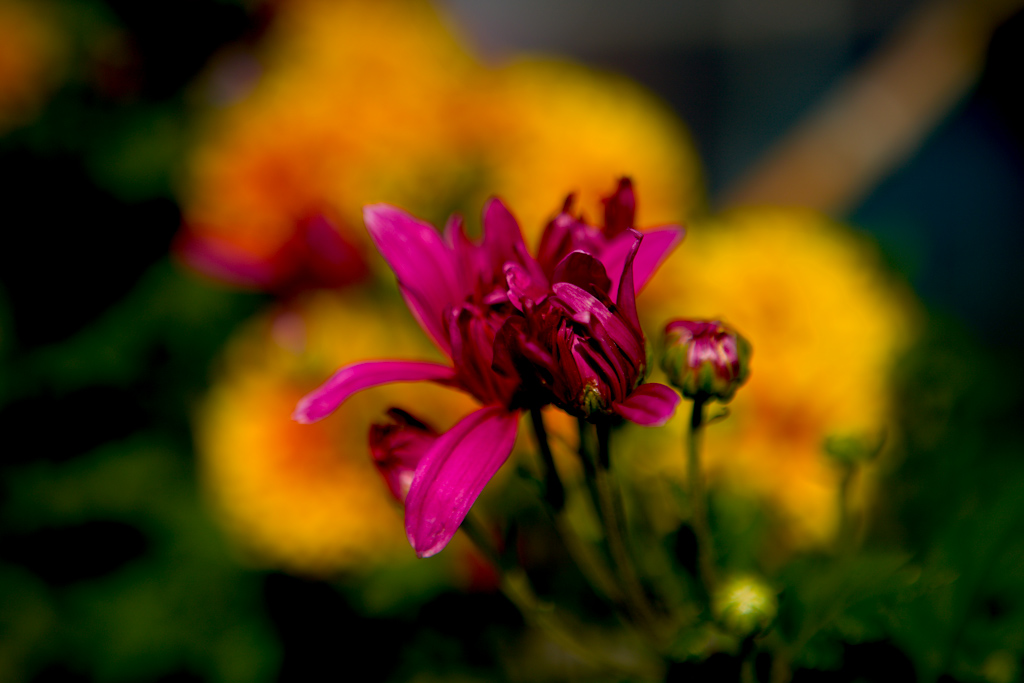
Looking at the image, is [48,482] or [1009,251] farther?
[1009,251]

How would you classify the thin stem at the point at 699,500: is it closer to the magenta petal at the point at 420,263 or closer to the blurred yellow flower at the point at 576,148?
the magenta petal at the point at 420,263

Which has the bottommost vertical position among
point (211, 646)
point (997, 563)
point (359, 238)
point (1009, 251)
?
point (211, 646)

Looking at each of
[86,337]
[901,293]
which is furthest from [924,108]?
[86,337]

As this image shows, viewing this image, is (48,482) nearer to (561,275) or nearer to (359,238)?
(359,238)

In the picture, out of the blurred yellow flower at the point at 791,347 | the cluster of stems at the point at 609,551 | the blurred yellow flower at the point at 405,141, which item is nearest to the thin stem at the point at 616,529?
the cluster of stems at the point at 609,551

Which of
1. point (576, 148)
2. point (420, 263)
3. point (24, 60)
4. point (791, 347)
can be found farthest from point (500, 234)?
point (24, 60)

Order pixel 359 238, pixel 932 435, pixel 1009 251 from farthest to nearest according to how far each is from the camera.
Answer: pixel 1009 251, pixel 359 238, pixel 932 435

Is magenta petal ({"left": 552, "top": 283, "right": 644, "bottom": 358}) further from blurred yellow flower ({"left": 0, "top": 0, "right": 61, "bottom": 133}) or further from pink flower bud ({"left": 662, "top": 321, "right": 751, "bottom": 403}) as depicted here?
blurred yellow flower ({"left": 0, "top": 0, "right": 61, "bottom": 133})
